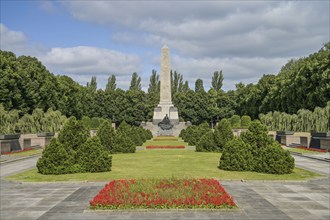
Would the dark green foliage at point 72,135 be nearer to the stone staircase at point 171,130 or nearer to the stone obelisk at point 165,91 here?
the stone staircase at point 171,130

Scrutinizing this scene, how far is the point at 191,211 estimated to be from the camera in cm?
976

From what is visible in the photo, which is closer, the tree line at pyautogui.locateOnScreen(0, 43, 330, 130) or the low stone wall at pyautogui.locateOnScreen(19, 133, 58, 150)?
the low stone wall at pyautogui.locateOnScreen(19, 133, 58, 150)

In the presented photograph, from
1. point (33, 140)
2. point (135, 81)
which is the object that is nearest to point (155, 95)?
point (135, 81)

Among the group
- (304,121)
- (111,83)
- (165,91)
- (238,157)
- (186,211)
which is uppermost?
(111,83)

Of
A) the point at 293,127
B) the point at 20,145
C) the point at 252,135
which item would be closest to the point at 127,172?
the point at 252,135

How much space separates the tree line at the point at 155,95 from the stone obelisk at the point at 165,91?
1736cm

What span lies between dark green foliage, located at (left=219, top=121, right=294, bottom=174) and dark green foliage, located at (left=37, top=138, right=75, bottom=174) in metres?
7.54

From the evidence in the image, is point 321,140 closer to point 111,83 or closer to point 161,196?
point 161,196

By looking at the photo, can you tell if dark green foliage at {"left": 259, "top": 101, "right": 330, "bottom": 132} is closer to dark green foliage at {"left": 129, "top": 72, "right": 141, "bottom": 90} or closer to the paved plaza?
the paved plaza

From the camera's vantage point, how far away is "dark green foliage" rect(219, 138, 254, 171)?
1708cm

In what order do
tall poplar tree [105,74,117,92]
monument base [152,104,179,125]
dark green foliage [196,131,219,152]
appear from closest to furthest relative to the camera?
1. dark green foliage [196,131,219,152]
2. monument base [152,104,179,125]
3. tall poplar tree [105,74,117,92]

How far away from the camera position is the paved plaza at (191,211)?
9.39 metres

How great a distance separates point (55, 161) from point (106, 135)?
11082 millimetres

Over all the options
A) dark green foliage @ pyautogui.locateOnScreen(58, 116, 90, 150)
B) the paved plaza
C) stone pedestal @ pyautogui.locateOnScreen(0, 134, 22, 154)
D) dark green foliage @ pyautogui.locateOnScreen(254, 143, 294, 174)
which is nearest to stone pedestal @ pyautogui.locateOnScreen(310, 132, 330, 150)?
dark green foliage @ pyautogui.locateOnScreen(254, 143, 294, 174)
